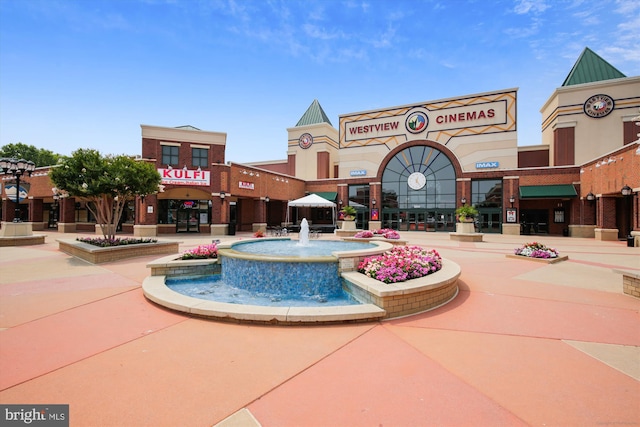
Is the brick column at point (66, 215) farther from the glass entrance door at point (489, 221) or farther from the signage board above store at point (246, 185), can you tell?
the glass entrance door at point (489, 221)

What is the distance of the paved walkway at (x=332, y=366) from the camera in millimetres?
2795

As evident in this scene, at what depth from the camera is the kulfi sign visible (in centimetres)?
2381

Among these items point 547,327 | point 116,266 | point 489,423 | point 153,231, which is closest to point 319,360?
point 489,423

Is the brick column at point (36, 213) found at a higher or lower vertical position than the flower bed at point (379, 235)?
higher

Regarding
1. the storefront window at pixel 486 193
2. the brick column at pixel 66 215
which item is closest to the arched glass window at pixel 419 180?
the storefront window at pixel 486 193

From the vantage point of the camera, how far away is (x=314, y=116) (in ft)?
137

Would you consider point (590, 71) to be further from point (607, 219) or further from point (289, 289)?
point (289, 289)

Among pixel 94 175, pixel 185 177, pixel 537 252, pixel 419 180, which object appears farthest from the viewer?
pixel 419 180

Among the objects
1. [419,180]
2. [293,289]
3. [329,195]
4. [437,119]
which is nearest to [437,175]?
[419,180]

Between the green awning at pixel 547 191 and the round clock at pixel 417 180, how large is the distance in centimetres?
905

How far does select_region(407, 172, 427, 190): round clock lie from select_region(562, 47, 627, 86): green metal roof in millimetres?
17496

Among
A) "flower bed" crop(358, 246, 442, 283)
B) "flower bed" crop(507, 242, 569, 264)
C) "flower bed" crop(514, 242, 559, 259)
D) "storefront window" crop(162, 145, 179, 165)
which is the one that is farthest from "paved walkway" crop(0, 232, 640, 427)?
"storefront window" crop(162, 145, 179, 165)

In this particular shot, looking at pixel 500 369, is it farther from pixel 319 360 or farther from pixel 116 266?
pixel 116 266

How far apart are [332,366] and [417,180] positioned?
31.0 metres
